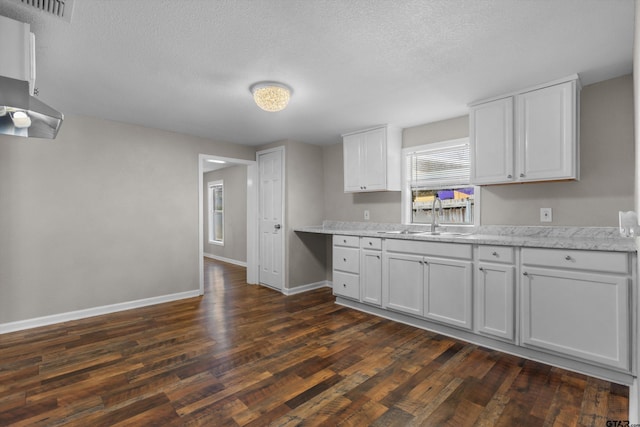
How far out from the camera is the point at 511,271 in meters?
2.57

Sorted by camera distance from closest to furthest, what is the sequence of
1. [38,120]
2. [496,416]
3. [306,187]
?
1. [496,416]
2. [38,120]
3. [306,187]

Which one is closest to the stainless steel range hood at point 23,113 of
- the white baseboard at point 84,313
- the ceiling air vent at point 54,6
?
the ceiling air vent at point 54,6

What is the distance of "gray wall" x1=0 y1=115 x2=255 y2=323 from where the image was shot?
3232 mm

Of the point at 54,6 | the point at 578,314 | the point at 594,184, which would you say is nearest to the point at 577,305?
the point at 578,314

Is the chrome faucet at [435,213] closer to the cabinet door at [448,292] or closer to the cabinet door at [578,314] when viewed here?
the cabinet door at [448,292]

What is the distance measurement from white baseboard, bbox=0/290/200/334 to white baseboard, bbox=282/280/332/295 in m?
1.34

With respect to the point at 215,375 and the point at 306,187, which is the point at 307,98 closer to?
the point at 306,187

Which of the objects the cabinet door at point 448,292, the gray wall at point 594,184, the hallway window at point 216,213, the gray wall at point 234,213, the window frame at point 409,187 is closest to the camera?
the gray wall at point 594,184

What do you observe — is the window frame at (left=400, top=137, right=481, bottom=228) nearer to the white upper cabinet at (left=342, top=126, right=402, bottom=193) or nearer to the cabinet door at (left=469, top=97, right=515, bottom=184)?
the white upper cabinet at (left=342, top=126, right=402, bottom=193)

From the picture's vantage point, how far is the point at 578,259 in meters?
2.26

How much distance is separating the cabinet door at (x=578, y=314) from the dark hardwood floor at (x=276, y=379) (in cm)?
20

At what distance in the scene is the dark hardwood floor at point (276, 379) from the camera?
6.03 ft

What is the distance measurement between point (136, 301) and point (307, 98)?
3.20 m

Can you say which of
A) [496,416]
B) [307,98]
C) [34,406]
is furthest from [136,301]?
[496,416]
